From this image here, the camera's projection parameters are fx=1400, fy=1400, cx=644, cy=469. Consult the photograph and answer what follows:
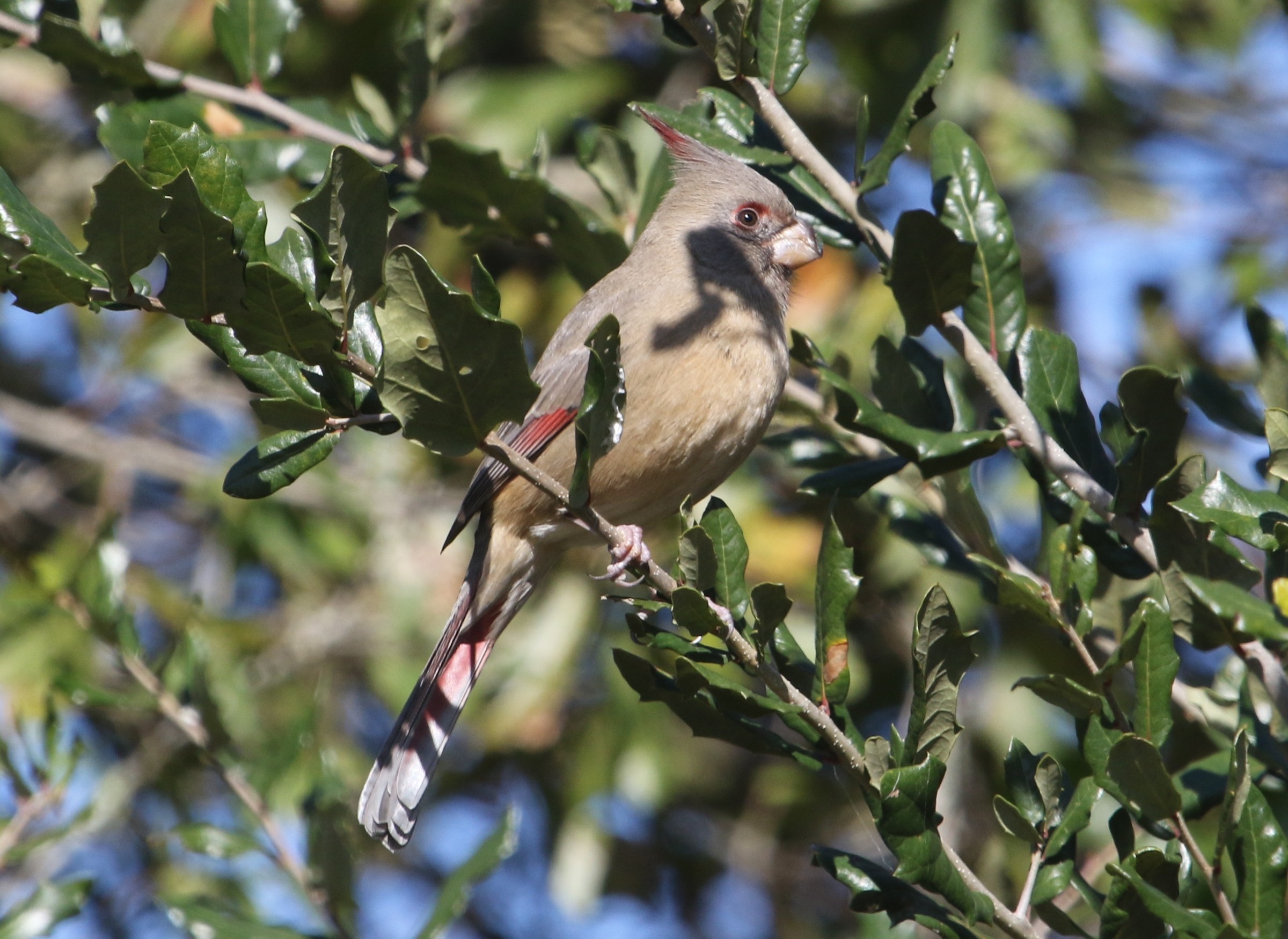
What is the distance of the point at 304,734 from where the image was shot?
12.1 feet

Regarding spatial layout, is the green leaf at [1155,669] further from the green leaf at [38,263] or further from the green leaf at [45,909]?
the green leaf at [45,909]

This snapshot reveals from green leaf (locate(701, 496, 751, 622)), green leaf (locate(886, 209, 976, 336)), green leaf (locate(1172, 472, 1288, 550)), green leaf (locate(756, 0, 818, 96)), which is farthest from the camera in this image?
green leaf (locate(756, 0, 818, 96))

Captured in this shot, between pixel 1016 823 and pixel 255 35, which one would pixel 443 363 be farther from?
pixel 255 35

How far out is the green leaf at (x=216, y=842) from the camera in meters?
3.48

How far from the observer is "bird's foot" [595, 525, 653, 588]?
111 inches

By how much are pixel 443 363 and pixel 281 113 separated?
1.84 m

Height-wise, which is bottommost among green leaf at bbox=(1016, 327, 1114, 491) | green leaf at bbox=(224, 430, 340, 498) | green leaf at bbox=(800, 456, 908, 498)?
green leaf at bbox=(800, 456, 908, 498)

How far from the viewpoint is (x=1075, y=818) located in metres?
2.35

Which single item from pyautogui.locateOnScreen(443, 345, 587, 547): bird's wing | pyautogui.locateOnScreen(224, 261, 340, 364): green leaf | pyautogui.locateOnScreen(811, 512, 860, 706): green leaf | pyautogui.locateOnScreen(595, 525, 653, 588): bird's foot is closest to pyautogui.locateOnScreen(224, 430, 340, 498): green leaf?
pyautogui.locateOnScreen(224, 261, 340, 364): green leaf

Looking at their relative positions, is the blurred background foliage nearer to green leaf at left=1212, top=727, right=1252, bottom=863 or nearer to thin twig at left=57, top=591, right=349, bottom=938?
thin twig at left=57, top=591, right=349, bottom=938

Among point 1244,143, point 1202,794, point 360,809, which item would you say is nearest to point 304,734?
point 360,809

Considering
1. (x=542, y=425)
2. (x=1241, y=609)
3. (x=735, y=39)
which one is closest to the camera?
(x=1241, y=609)

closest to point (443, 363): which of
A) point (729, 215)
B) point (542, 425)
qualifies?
point (542, 425)

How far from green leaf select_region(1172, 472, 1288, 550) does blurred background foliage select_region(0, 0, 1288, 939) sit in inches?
90.3
